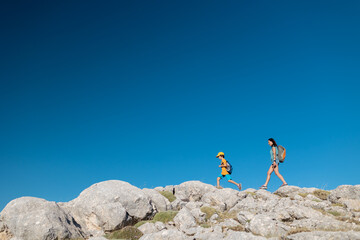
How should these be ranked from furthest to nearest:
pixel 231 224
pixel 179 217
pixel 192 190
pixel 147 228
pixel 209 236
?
pixel 192 190, pixel 179 217, pixel 147 228, pixel 231 224, pixel 209 236

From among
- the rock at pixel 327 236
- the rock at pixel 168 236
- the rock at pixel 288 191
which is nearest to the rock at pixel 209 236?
the rock at pixel 168 236

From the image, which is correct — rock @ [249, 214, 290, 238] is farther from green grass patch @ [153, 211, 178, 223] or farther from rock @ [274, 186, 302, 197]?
rock @ [274, 186, 302, 197]

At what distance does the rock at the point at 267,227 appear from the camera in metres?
15.3

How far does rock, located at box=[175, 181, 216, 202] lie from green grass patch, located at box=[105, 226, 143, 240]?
889 centimetres

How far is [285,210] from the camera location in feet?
61.1

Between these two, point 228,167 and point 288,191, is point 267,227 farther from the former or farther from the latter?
point 228,167

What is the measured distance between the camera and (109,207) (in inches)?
802

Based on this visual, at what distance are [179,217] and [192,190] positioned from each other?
902cm

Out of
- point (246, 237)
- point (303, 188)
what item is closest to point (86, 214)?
point (246, 237)

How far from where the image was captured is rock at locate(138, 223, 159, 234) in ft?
61.1

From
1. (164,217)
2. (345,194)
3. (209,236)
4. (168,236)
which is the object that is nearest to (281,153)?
(345,194)

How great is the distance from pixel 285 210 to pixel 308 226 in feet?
8.01

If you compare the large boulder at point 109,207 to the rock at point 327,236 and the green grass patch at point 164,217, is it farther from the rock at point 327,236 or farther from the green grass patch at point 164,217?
the rock at point 327,236

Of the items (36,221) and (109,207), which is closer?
(36,221)
